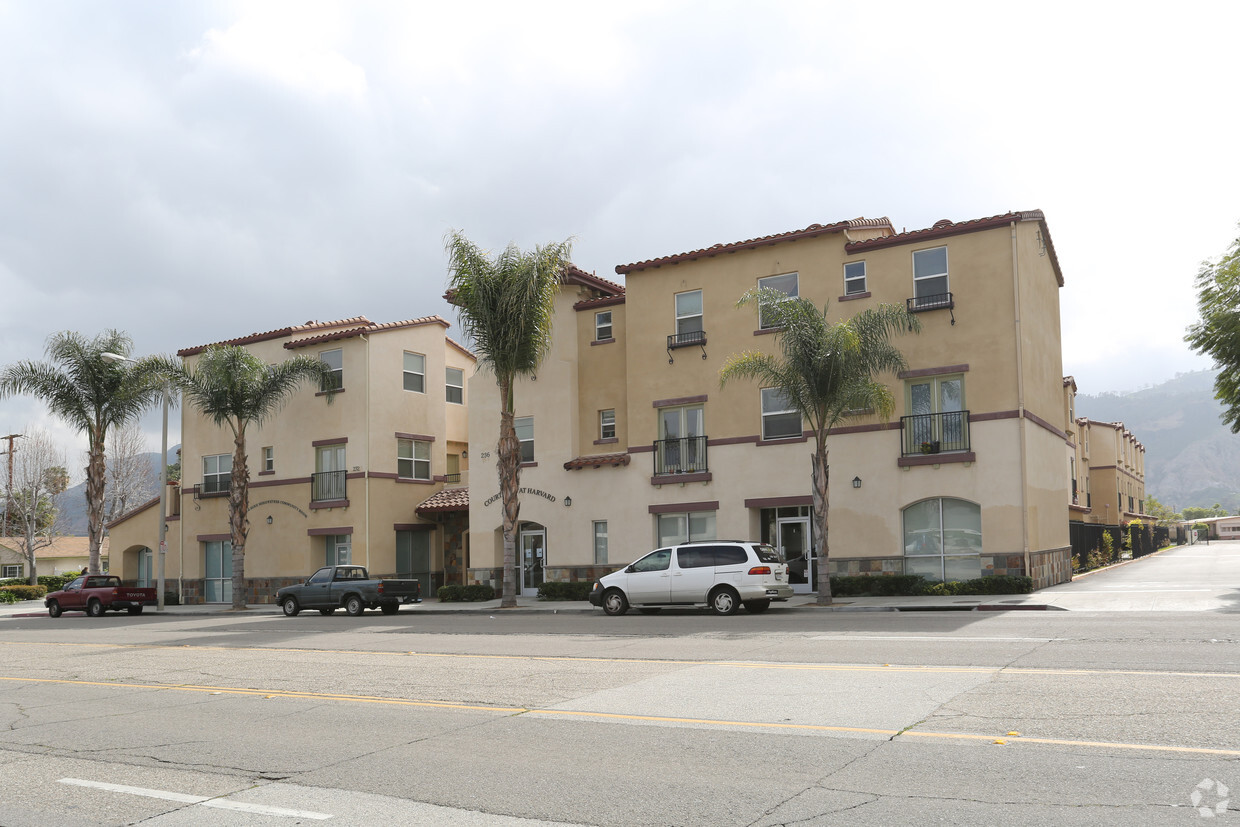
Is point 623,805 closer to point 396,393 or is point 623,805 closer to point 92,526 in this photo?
point 396,393

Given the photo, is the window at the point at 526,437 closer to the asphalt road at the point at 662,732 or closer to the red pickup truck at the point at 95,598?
the red pickup truck at the point at 95,598

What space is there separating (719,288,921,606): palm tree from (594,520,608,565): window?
27.3ft

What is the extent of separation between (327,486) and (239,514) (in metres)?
3.17

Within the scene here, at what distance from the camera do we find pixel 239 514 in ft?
115

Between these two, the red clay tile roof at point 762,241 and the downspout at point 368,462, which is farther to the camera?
the downspout at point 368,462

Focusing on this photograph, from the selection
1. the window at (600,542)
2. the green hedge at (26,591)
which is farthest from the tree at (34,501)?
the window at (600,542)

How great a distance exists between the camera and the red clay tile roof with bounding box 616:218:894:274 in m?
27.9

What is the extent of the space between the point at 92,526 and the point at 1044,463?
34347 mm

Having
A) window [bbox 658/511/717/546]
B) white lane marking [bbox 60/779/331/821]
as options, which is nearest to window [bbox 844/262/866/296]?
window [bbox 658/511/717/546]

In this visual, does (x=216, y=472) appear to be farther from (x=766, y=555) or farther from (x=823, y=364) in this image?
(x=823, y=364)

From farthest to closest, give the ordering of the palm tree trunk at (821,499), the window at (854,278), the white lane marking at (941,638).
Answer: the window at (854,278)
the palm tree trunk at (821,499)
the white lane marking at (941,638)

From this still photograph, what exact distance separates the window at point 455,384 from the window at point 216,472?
893cm

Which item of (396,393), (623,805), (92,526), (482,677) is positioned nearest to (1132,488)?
(396,393)

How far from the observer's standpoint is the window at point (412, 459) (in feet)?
123
